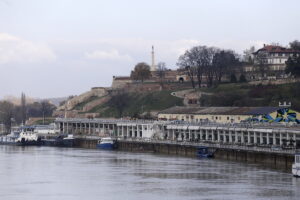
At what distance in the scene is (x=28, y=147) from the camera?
10369cm

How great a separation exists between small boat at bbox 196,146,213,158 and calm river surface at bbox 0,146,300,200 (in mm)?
1584

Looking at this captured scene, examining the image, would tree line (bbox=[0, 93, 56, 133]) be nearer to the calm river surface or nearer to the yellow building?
the yellow building

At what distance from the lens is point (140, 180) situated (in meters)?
57.8

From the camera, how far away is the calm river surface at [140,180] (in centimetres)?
5006

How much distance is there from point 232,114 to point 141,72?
49.0m

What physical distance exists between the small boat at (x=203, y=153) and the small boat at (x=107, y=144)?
64.3ft

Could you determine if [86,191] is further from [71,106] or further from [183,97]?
[71,106]

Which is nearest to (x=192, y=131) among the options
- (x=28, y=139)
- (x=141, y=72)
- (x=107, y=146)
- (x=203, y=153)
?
(x=107, y=146)

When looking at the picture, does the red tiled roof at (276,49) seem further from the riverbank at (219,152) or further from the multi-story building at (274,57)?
the riverbank at (219,152)

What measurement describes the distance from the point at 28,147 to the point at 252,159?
139 feet

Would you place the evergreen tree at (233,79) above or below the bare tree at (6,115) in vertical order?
above

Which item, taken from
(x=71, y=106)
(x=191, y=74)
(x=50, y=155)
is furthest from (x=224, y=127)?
(x=71, y=106)

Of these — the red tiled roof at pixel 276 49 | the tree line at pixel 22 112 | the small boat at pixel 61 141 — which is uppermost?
the red tiled roof at pixel 276 49

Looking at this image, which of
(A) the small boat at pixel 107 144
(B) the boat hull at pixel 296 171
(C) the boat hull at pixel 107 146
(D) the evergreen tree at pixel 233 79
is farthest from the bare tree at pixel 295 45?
(B) the boat hull at pixel 296 171
